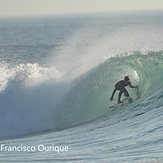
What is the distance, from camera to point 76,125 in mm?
17422

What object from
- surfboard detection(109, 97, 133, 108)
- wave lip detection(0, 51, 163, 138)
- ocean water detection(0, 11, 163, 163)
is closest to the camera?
ocean water detection(0, 11, 163, 163)

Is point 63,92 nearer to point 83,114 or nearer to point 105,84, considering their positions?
point 105,84

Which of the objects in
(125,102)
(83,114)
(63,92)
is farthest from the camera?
(63,92)

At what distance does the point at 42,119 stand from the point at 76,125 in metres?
1.42

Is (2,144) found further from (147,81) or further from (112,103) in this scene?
(147,81)

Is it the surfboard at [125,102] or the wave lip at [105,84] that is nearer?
the wave lip at [105,84]

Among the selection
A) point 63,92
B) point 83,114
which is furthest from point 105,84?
point 83,114

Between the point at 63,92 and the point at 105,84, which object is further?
the point at 105,84

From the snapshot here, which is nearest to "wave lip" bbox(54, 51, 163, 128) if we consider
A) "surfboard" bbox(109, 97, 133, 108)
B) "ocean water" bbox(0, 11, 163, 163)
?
"ocean water" bbox(0, 11, 163, 163)

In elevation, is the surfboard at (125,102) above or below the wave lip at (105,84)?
below

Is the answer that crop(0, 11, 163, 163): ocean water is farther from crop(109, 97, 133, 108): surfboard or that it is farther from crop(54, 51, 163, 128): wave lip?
crop(109, 97, 133, 108): surfboard

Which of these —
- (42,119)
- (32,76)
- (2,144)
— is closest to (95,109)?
(42,119)

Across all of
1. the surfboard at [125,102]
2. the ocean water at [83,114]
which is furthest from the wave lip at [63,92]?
the surfboard at [125,102]

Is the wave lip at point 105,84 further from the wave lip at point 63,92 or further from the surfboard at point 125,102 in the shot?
the surfboard at point 125,102
